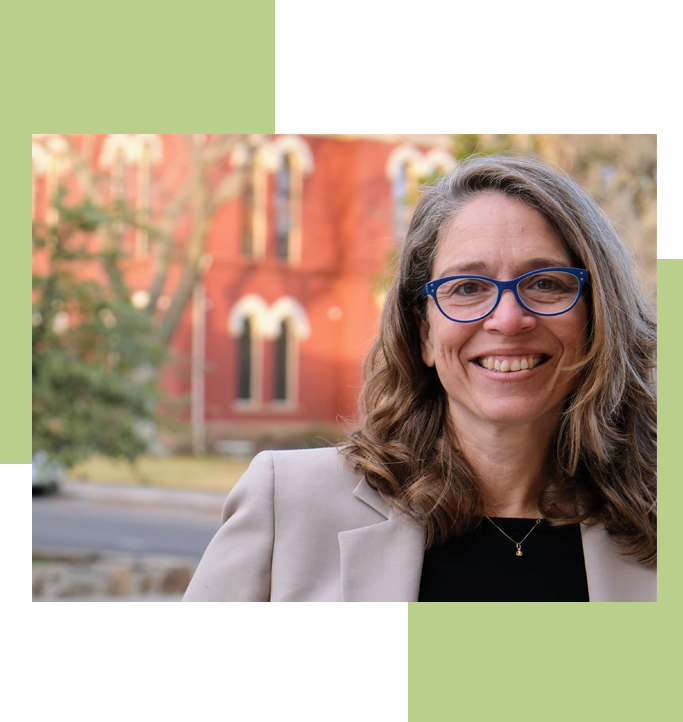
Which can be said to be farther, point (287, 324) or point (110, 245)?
point (287, 324)

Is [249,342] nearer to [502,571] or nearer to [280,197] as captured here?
[280,197]

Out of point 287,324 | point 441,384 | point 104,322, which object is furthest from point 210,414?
point 441,384

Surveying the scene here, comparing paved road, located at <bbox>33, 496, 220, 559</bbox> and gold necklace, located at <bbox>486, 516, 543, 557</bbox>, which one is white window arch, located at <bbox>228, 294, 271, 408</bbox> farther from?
gold necklace, located at <bbox>486, 516, 543, 557</bbox>

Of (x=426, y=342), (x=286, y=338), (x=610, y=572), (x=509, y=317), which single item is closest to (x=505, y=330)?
(x=509, y=317)

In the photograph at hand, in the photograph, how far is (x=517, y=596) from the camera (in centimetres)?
184

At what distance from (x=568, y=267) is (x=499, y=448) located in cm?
48

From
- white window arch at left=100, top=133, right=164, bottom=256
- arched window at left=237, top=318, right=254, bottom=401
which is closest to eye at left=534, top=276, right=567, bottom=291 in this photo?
white window arch at left=100, top=133, right=164, bottom=256

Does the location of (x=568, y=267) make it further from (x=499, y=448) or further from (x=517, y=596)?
(x=517, y=596)

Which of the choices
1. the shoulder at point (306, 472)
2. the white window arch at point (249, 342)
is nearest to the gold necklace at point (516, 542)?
the shoulder at point (306, 472)

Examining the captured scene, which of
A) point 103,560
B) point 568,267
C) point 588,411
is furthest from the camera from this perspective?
point 103,560

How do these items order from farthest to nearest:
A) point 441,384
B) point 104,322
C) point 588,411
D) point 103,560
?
point 103,560
point 104,322
point 441,384
point 588,411

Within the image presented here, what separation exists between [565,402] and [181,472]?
12.1 m

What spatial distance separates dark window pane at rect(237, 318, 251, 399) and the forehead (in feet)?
49.6

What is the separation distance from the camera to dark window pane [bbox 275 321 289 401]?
17.1m
